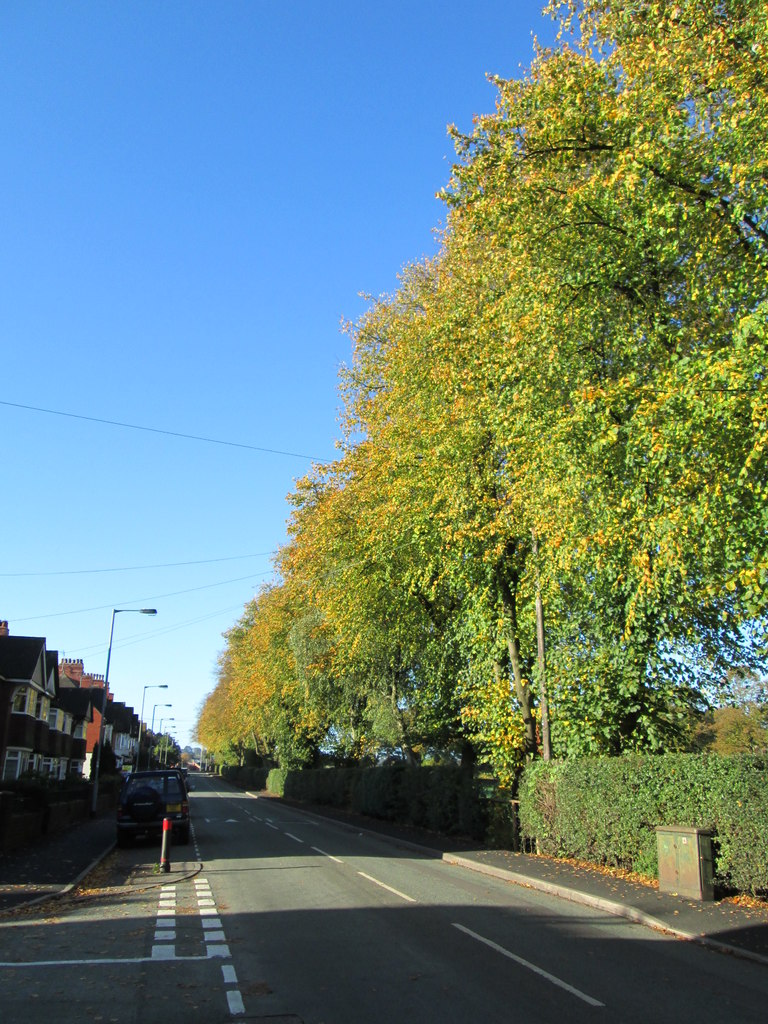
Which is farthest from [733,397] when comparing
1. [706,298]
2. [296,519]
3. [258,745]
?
[258,745]

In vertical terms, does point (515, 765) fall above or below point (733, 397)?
below

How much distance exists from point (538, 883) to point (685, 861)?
9.94ft

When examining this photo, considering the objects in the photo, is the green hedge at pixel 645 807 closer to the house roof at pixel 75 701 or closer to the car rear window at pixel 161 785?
the car rear window at pixel 161 785

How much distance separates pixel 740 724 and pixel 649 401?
50308 mm

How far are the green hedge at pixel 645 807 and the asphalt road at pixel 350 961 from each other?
2.42 m

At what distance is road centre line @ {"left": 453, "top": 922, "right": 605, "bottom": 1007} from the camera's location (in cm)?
696

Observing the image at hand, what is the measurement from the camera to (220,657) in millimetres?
88250

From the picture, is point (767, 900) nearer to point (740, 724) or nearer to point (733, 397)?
point (733, 397)

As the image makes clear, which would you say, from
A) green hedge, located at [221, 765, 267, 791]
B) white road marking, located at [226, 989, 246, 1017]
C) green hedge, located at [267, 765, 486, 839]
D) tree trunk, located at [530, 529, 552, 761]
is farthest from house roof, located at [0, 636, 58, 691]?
green hedge, located at [221, 765, 267, 791]

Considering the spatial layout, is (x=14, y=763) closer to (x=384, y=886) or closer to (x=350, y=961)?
(x=384, y=886)

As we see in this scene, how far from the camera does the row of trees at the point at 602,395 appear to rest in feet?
37.0

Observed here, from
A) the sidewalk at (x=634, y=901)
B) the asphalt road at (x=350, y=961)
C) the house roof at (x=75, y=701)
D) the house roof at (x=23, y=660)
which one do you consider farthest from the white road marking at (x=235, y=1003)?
the house roof at (x=75, y=701)

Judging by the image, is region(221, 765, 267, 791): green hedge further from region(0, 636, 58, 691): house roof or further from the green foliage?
region(0, 636, 58, 691): house roof

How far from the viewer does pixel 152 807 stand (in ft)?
70.4
